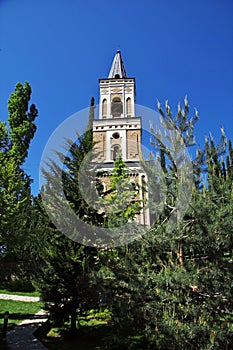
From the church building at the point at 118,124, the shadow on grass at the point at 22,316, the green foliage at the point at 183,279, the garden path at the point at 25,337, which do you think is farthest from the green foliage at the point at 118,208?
the church building at the point at 118,124

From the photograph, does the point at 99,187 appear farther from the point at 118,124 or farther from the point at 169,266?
the point at 118,124

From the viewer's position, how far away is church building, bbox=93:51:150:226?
72.6 ft

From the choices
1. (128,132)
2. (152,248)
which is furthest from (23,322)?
(128,132)

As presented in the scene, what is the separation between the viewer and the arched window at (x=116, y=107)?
83.4 feet

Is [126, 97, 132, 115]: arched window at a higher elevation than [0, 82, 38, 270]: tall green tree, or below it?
higher

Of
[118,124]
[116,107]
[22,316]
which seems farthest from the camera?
[116,107]

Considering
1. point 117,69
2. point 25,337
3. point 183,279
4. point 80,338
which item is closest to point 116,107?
point 117,69

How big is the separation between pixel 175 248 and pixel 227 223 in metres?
Answer: 1.15

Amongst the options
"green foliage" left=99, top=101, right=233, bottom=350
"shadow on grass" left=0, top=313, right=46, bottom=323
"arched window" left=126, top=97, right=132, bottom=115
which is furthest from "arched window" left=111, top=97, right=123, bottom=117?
"green foliage" left=99, top=101, right=233, bottom=350

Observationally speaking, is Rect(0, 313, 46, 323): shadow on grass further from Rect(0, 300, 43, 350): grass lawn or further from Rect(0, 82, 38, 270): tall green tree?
Rect(0, 82, 38, 270): tall green tree

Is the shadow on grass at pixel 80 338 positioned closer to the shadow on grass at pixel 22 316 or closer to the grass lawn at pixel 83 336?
the grass lawn at pixel 83 336

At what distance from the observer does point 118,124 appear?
23469 mm

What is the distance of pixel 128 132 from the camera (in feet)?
75.9

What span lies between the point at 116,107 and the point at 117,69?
542 centimetres
